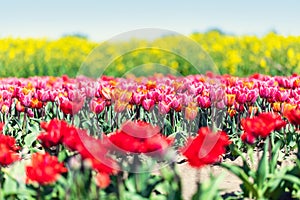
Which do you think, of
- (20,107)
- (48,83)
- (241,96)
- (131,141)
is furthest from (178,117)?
(131,141)

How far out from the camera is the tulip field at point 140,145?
238cm

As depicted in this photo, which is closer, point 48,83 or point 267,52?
point 48,83

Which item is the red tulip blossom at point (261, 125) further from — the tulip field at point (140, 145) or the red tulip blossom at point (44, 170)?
the red tulip blossom at point (44, 170)

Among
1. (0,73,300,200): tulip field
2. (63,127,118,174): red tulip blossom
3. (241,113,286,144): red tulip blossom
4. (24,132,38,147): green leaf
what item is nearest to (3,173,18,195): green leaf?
(0,73,300,200): tulip field

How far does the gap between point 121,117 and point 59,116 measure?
0.64m

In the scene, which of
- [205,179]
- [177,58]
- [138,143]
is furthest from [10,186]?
[177,58]

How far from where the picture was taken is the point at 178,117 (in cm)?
525

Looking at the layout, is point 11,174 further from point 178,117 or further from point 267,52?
point 267,52

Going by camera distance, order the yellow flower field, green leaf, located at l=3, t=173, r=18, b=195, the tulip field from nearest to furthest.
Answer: the tulip field, green leaf, located at l=3, t=173, r=18, b=195, the yellow flower field

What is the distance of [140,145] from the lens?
7.68 ft

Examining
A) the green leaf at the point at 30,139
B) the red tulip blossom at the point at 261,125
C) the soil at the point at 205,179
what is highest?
the red tulip blossom at the point at 261,125

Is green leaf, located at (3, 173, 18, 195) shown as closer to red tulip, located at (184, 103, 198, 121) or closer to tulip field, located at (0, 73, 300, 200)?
tulip field, located at (0, 73, 300, 200)

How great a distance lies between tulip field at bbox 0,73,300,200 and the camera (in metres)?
2.38

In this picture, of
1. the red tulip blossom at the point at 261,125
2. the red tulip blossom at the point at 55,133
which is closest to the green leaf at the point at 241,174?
the red tulip blossom at the point at 261,125
